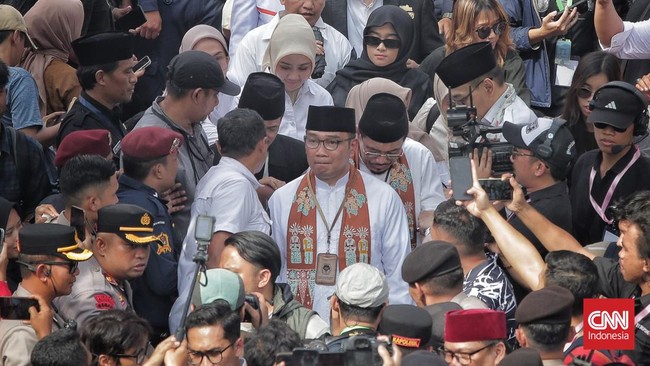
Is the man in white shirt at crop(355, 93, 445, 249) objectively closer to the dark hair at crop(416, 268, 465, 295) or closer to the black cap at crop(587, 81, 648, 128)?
the black cap at crop(587, 81, 648, 128)

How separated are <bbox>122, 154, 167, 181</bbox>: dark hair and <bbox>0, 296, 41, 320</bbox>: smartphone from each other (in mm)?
1570

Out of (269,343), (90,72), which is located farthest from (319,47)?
(269,343)

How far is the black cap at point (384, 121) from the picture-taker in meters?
8.46

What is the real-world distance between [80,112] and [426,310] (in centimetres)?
328

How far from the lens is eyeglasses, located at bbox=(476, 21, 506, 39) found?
9.98 metres

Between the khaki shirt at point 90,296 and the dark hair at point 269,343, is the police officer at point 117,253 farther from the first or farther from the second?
the dark hair at point 269,343

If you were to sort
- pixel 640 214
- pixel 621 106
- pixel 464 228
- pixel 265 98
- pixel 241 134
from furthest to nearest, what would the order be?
1. pixel 265 98
2. pixel 241 134
3. pixel 621 106
4. pixel 464 228
5. pixel 640 214

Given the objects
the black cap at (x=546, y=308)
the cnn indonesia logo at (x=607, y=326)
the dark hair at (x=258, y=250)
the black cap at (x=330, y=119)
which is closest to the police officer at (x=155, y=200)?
the dark hair at (x=258, y=250)

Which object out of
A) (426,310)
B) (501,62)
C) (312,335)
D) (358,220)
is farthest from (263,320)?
(501,62)

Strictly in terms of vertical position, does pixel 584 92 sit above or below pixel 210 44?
below

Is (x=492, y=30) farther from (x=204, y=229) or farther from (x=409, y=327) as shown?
(x=204, y=229)

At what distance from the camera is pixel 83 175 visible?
7.59 meters

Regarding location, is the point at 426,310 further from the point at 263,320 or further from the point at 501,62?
the point at 501,62

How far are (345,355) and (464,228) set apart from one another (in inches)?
93.7
